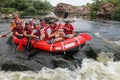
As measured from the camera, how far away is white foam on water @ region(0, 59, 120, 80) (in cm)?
860

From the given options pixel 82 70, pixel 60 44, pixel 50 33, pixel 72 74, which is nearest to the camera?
pixel 72 74

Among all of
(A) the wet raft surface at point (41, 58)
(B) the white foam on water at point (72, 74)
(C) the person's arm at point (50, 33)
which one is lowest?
(B) the white foam on water at point (72, 74)

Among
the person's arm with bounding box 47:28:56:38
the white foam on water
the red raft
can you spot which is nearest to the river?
the white foam on water

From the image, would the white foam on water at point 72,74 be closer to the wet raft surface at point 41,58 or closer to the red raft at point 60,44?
the wet raft surface at point 41,58

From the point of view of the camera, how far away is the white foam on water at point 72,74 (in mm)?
8602

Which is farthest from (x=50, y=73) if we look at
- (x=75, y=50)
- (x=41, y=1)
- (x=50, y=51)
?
(x=41, y=1)

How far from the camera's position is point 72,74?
897 centimetres

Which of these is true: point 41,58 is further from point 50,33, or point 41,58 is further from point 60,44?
point 50,33

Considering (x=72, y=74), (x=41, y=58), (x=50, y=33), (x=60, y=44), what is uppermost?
(x=50, y=33)

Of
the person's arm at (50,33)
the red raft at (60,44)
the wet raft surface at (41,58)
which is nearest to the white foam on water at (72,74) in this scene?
the wet raft surface at (41,58)

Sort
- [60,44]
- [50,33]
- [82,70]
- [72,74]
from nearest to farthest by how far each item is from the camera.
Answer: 1. [72,74]
2. [82,70]
3. [60,44]
4. [50,33]

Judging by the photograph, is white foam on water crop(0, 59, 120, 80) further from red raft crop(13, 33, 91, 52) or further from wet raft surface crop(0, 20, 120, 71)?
red raft crop(13, 33, 91, 52)

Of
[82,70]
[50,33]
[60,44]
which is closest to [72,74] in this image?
[82,70]

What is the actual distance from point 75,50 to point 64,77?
7.04 feet
